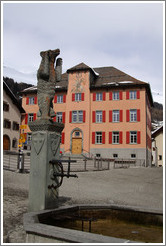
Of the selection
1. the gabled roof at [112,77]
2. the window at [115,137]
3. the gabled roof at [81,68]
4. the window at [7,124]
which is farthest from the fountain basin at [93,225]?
the window at [7,124]

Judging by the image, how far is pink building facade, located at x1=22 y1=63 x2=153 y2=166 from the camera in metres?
30.4

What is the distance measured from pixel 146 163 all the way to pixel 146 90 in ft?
27.7

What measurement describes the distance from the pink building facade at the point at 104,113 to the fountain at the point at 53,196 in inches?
1000

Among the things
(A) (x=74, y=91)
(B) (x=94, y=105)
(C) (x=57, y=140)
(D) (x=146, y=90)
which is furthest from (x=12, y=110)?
(C) (x=57, y=140)

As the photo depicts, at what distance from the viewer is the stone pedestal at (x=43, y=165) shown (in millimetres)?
4789

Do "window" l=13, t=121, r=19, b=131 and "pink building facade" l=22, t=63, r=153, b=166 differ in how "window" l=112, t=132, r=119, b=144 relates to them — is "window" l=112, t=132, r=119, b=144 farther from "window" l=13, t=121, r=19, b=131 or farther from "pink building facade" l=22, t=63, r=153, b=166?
"window" l=13, t=121, r=19, b=131

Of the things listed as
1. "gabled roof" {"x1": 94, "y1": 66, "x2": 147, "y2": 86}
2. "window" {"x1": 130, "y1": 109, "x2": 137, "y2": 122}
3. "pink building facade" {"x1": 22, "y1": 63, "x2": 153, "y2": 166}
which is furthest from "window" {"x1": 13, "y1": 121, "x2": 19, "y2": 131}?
"window" {"x1": 130, "y1": 109, "x2": 137, "y2": 122}

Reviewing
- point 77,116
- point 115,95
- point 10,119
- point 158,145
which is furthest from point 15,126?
point 158,145

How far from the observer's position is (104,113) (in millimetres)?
31969

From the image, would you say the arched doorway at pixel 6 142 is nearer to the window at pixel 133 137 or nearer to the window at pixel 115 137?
the window at pixel 115 137

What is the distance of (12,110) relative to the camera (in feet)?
113

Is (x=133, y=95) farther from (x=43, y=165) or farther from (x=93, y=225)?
(x=93, y=225)

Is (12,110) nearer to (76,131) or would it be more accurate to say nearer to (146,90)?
(76,131)

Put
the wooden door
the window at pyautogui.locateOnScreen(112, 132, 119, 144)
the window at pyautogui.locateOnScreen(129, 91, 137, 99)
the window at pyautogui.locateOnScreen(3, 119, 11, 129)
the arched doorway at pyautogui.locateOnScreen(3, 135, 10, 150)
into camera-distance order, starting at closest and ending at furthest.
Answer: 1. the window at pyautogui.locateOnScreen(129, 91, 137, 99)
2. the window at pyautogui.locateOnScreen(112, 132, 119, 144)
3. the wooden door
4. the arched doorway at pyautogui.locateOnScreen(3, 135, 10, 150)
5. the window at pyautogui.locateOnScreen(3, 119, 11, 129)
